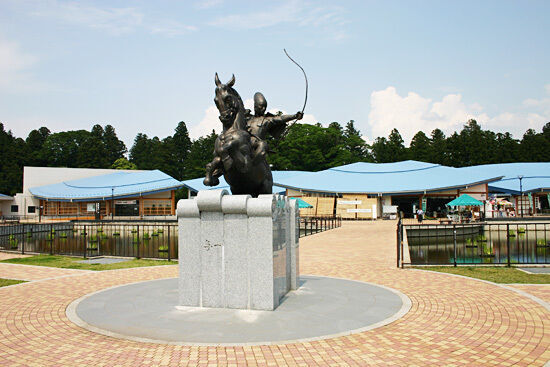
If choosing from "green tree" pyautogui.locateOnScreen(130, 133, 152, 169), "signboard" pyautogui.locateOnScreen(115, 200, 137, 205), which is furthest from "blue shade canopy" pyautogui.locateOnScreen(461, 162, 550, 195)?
"green tree" pyautogui.locateOnScreen(130, 133, 152, 169)

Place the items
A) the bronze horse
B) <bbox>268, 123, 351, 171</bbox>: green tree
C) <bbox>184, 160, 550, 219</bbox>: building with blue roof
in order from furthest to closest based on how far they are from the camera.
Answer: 1. <bbox>268, 123, 351, 171</bbox>: green tree
2. <bbox>184, 160, 550, 219</bbox>: building with blue roof
3. the bronze horse

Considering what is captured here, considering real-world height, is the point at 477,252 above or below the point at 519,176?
below

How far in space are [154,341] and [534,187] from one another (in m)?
59.4

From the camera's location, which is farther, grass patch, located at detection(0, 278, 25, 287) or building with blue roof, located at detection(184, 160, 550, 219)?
building with blue roof, located at detection(184, 160, 550, 219)

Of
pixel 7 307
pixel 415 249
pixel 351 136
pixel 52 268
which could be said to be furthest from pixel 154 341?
pixel 351 136

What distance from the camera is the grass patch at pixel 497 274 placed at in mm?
9953

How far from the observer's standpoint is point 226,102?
7551mm

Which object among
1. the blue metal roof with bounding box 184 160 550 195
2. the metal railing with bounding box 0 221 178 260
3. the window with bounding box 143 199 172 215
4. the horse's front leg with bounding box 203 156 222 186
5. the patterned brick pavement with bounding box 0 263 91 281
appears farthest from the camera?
the window with bounding box 143 199 172 215

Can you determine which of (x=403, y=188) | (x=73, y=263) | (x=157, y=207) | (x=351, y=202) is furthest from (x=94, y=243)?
(x=157, y=207)

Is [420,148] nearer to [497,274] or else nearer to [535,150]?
[535,150]

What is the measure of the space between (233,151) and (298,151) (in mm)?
67298

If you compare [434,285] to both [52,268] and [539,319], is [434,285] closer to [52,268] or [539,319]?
[539,319]

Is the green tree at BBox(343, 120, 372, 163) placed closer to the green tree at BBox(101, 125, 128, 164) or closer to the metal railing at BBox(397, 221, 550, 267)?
the green tree at BBox(101, 125, 128, 164)

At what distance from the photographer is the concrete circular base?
5762mm
